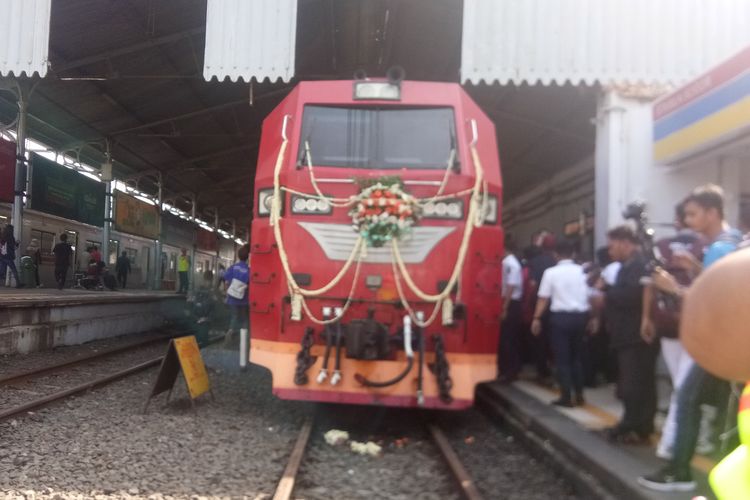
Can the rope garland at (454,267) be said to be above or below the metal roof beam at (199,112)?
below

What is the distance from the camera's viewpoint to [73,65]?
11.8 m

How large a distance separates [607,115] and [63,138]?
15601 mm

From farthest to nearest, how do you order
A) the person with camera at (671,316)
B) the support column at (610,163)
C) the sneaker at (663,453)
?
the support column at (610,163), the sneaker at (663,453), the person with camera at (671,316)

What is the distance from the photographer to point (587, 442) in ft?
14.5

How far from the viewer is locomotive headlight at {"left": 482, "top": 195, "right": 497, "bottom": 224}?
209 inches

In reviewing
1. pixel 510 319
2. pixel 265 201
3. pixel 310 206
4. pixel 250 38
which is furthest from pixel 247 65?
pixel 510 319

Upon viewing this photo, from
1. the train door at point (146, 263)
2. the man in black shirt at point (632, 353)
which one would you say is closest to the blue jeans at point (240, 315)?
the man in black shirt at point (632, 353)

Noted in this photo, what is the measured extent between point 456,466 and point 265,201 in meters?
2.77

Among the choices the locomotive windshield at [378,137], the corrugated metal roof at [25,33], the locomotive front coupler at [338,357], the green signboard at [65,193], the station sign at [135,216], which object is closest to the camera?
the locomotive front coupler at [338,357]

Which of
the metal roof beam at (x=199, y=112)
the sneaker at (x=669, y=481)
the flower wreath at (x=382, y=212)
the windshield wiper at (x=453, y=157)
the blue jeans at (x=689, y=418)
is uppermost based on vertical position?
the metal roof beam at (x=199, y=112)

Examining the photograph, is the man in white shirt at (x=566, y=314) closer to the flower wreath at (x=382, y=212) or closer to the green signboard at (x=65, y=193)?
the flower wreath at (x=382, y=212)

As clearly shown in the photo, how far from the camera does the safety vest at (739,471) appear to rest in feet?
4.26

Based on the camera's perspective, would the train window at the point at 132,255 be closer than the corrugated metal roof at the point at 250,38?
No

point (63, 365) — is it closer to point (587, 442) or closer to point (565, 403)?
point (565, 403)
